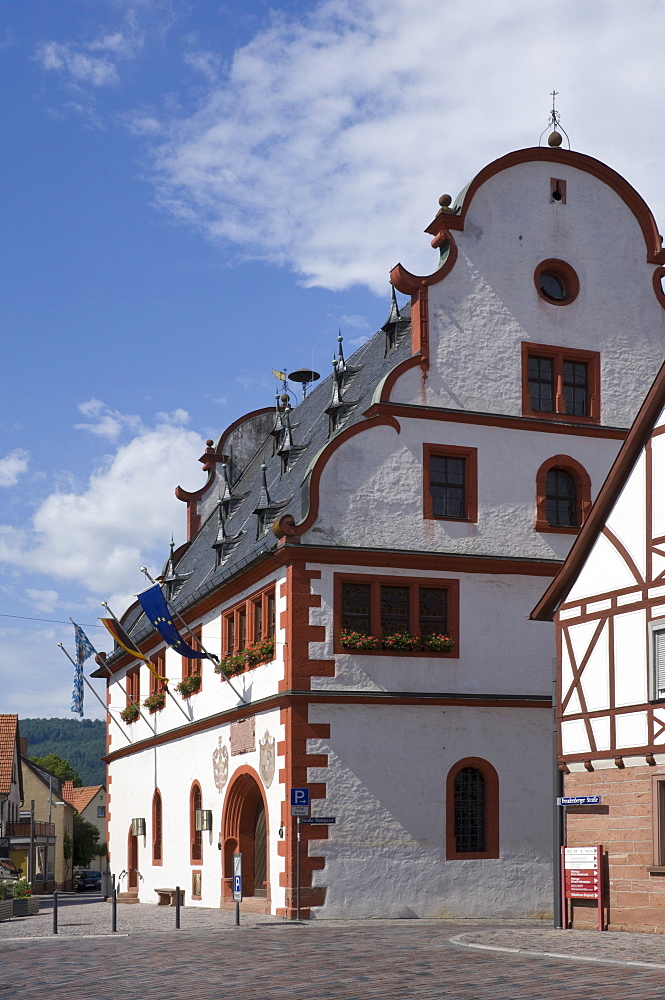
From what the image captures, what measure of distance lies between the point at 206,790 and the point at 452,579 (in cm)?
898

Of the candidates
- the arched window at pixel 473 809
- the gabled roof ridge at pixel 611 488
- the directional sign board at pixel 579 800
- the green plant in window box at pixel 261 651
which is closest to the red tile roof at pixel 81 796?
the green plant in window box at pixel 261 651

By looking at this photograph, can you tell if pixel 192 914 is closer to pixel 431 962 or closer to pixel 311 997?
pixel 431 962

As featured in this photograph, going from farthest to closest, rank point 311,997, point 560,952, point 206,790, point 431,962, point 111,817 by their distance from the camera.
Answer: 1. point 111,817
2. point 206,790
3. point 560,952
4. point 431,962
5. point 311,997

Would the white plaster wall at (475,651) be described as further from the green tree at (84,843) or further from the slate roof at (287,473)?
the green tree at (84,843)

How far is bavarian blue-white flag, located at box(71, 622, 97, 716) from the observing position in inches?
1454

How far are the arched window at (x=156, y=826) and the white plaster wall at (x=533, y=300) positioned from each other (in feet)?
54.7

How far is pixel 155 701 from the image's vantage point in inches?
1565

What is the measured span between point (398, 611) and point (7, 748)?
44.6 m

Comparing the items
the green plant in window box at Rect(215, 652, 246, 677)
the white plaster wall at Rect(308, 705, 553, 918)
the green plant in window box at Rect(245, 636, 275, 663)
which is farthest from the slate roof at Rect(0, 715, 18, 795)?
the white plaster wall at Rect(308, 705, 553, 918)

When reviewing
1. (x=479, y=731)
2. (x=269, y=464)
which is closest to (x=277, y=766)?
(x=479, y=731)

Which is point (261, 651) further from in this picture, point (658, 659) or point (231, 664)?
point (658, 659)

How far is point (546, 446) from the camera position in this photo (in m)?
29.6

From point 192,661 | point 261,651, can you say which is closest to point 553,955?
point 261,651

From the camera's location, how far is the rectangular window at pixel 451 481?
28.5 m
